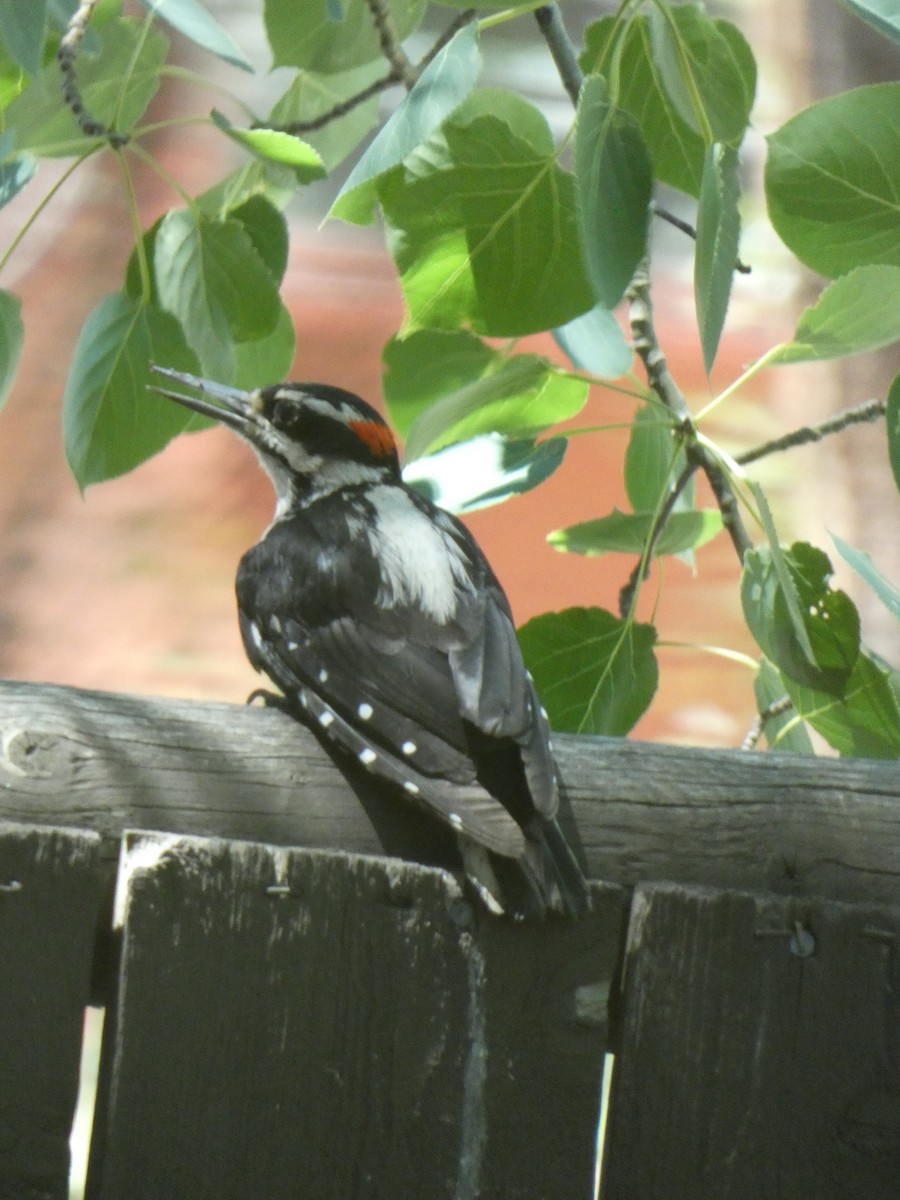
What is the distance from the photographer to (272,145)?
5.83 ft

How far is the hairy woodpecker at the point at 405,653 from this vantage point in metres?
1.55

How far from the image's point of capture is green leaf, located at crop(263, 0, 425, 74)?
1.97 meters

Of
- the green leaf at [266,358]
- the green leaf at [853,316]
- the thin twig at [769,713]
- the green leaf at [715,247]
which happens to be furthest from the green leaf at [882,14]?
the green leaf at [266,358]

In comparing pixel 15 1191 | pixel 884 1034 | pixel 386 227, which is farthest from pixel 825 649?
pixel 15 1191

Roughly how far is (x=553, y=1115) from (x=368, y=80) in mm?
1543

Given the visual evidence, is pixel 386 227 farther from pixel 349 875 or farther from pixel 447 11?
pixel 447 11

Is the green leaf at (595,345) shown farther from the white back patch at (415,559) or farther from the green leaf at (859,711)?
the green leaf at (859,711)

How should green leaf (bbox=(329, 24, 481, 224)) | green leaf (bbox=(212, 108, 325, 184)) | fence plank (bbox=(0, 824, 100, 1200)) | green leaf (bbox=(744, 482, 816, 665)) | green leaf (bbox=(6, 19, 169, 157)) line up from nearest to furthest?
fence plank (bbox=(0, 824, 100, 1200))
green leaf (bbox=(329, 24, 481, 224))
green leaf (bbox=(744, 482, 816, 665))
green leaf (bbox=(212, 108, 325, 184))
green leaf (bbox=(6, 19, 169, 157))

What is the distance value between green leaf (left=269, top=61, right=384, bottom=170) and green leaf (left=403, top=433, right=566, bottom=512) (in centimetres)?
50

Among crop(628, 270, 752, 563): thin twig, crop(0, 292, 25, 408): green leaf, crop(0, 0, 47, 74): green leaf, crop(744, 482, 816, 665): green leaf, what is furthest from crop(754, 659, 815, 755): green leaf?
crop(0, 0, 47, 74): green leaf

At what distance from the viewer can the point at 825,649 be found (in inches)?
71.3

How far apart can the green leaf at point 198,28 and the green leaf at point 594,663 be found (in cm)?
76

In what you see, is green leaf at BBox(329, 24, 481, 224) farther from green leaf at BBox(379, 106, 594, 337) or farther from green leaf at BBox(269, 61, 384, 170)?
green leaf at BBox(269, 61, 384, 170)

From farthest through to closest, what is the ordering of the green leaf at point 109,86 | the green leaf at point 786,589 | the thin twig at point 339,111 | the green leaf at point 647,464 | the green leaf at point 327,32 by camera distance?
the green leaf at point 647,464 < the thin twig at point 339,111 < the green leaf at point 327,32 < the green leaf at point 109,86 < the green leaf at point 786,589
